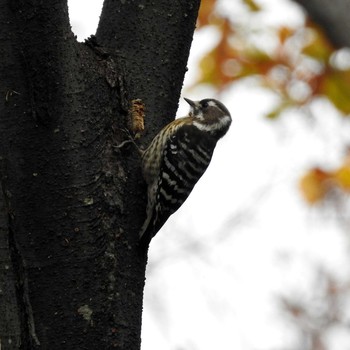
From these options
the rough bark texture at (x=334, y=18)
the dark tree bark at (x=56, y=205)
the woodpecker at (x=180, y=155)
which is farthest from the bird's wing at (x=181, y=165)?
the rough bark texture at (x=334, y=18)

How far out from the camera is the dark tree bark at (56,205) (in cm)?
367

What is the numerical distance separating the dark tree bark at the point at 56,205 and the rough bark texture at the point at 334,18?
1.22 metres

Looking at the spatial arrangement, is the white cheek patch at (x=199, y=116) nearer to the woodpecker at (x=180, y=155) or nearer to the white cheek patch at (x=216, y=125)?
the woodpecker at (x=180, y=155)

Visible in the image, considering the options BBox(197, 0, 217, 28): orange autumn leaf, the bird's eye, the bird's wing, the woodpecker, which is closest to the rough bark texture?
the woodpecker

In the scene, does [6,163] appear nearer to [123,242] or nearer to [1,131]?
[1,131]

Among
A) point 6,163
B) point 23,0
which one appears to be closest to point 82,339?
point 6,163

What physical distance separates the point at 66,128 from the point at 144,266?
91cm

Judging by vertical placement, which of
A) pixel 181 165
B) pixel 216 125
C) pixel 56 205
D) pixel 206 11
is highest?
pixel 206 11

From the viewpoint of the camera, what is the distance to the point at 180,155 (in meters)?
6.42

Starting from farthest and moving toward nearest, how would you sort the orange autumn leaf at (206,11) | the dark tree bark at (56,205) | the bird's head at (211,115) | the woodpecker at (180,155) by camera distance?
the orange autumn leaf at (206,11) < the bird's head at (211,115) < the woodpecker at (180,155) < the dark tree bark at (56,205)

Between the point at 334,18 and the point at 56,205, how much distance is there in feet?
5.19

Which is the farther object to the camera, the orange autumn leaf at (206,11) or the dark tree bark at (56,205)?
the orange autumn leaf at (206,11)

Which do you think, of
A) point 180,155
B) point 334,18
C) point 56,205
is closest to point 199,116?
point 180,155

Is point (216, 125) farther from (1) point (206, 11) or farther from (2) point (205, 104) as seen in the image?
(1) point (206, 11)
